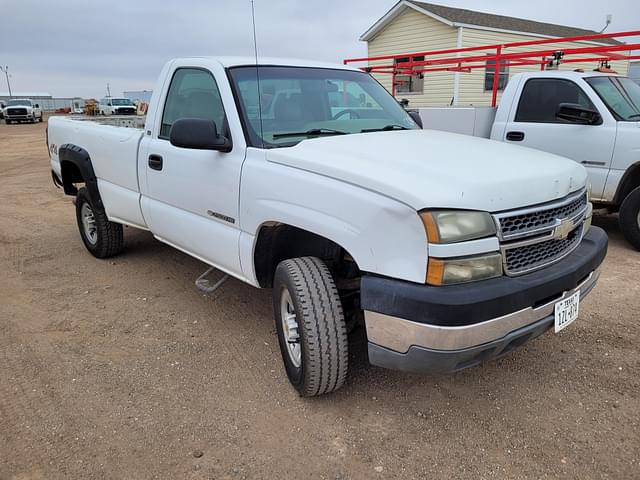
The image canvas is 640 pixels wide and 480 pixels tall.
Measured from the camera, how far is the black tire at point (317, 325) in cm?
259

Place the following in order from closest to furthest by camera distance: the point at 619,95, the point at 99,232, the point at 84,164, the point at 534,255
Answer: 1. the point at 534,255
2. the point at 84,164
3. the point at 99,232
4. the point at 619,95

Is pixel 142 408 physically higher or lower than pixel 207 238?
lower

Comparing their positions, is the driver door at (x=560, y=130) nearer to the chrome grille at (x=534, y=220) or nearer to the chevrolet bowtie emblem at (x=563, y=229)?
the chrome grille at (x=534, y=220)

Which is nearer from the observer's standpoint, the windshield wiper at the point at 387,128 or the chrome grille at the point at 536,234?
the chrome grille at the point at 536,234

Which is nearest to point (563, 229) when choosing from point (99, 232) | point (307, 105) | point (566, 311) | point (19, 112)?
point (566, 311)

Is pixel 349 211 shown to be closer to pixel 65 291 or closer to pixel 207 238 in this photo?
pixel 207 238

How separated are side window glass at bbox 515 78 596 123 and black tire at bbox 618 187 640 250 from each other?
1124 mm

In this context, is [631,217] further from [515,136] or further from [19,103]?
[19,103]

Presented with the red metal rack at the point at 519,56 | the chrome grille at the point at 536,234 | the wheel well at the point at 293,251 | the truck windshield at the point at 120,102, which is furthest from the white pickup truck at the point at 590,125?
the truck windshield at the point at 120,102

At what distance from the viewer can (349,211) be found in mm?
2359

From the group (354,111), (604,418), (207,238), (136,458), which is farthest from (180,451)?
(354,111)

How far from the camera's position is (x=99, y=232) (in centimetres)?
514

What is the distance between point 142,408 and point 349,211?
5.38 feet

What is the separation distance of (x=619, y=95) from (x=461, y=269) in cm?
486
